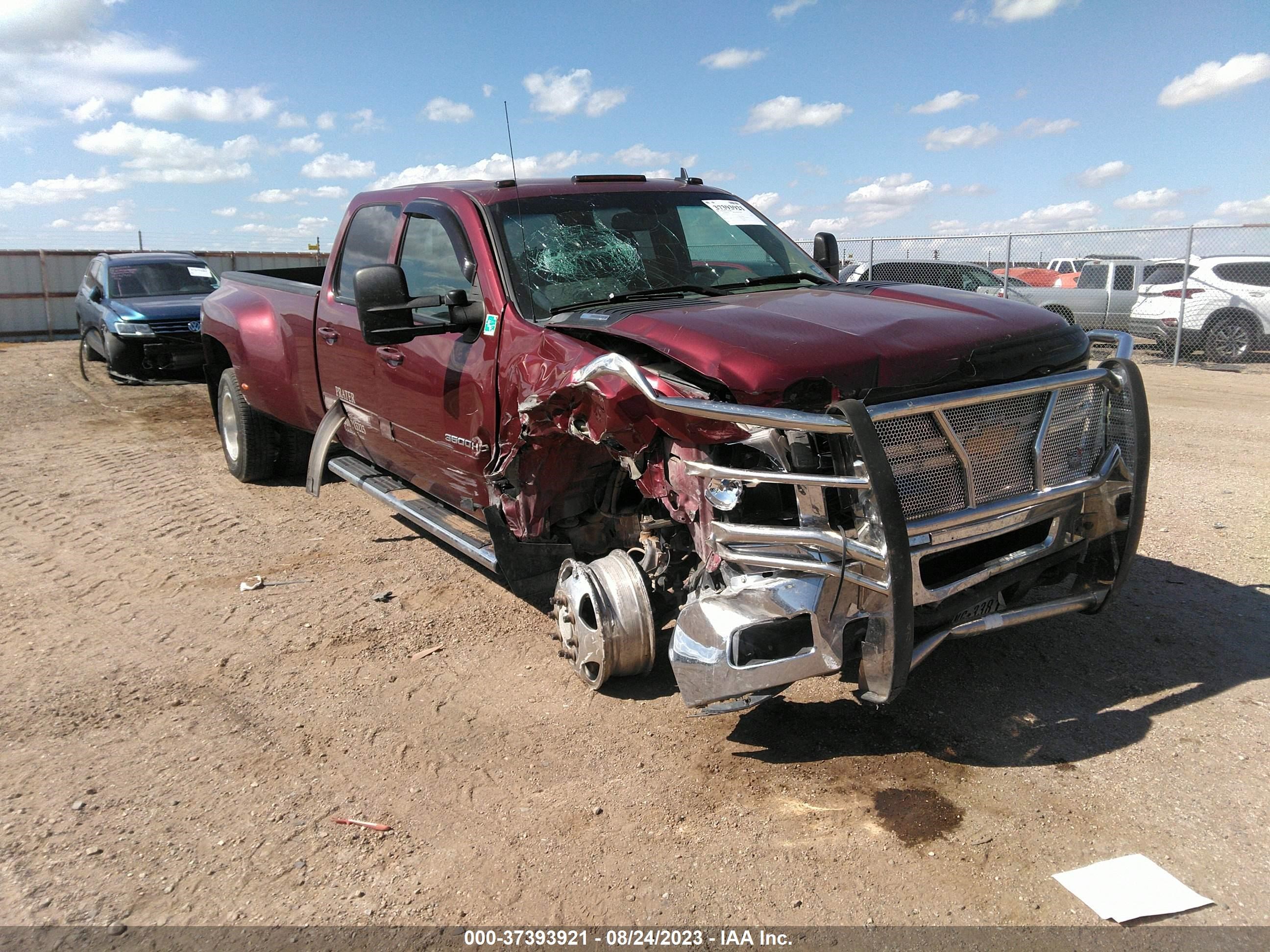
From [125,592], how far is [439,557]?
1703 mm

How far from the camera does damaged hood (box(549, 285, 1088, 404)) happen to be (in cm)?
294

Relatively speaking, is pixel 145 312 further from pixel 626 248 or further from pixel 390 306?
pixel 626 248

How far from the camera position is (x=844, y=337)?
10.2ft

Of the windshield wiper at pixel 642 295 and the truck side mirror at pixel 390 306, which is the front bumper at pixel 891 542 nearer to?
the windshield wiper at pixel 642 295

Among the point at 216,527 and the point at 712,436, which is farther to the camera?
the point at 216,527

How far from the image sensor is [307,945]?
246 cm

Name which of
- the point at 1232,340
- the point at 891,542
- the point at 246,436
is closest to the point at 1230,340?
the point at 1232,340

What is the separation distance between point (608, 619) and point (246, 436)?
470 cm

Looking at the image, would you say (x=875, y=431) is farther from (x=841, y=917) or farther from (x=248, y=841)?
(x=248, y=841)

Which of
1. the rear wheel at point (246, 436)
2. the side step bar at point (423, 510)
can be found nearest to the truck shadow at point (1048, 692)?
the side step bar at point (423, 510)

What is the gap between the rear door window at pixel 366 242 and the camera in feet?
16.6

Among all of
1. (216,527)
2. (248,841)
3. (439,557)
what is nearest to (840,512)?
(248,841)

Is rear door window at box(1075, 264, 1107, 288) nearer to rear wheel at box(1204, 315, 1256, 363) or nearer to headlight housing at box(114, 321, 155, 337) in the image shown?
rear wheel at box(1204, 315, 1256, 363)

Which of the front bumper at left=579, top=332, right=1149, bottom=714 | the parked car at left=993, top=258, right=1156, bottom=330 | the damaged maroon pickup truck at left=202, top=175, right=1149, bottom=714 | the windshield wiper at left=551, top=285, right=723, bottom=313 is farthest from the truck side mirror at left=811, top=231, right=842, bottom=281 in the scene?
the parked car at left=993, top=258, right=1156, bottom=330
